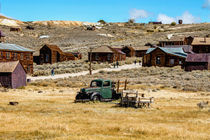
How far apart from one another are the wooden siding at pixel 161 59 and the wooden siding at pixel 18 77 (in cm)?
3530

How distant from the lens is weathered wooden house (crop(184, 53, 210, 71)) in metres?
58.4

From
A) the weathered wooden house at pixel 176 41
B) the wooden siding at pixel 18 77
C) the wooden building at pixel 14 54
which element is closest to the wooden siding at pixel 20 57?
the wooden building at pixel 14 54

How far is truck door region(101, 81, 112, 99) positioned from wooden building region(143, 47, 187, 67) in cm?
4391

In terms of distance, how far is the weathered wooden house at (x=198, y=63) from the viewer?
5845cm

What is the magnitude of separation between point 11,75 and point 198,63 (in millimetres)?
37558

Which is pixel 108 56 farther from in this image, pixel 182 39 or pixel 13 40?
pixel 13 40

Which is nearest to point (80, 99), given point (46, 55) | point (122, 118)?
A: point (122, 118)

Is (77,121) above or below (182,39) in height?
below

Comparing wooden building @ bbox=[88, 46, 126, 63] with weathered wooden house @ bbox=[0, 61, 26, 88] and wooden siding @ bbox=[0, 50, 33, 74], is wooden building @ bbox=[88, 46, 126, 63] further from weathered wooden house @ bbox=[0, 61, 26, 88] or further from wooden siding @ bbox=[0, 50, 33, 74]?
weathered wooden house @ bbox=[0, 61, 26, 88]

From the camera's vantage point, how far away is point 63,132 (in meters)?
11.8

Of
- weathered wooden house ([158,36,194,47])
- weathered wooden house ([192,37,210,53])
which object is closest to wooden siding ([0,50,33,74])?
weathered wooden house ([192,37,210,53])

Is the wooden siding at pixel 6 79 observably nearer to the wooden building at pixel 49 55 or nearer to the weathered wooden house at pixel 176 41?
the wooden building at pixel 49 55

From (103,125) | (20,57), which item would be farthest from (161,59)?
(103,125)

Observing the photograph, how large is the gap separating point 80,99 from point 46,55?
58.2 meters
